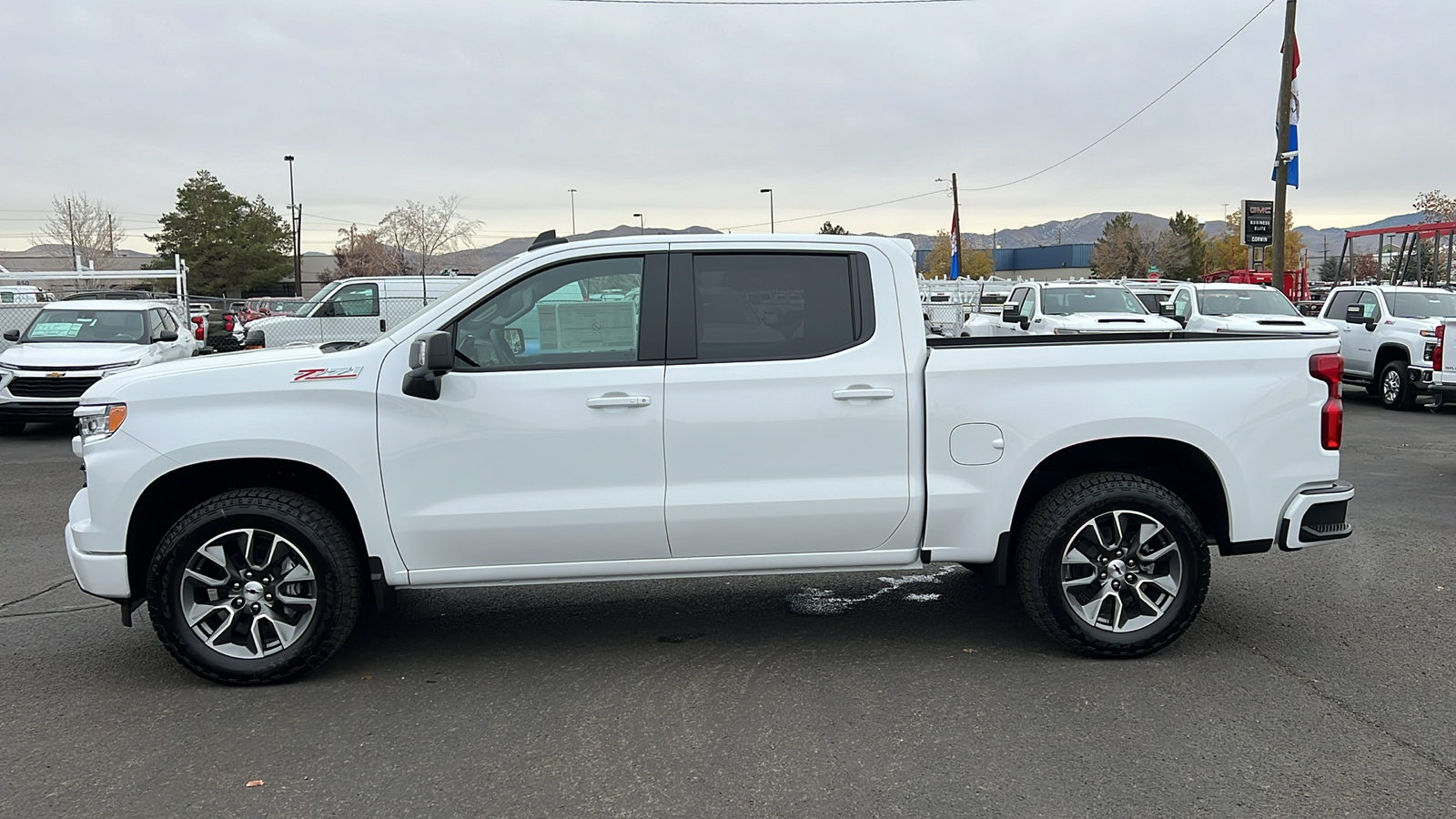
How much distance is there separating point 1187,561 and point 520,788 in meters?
2.98

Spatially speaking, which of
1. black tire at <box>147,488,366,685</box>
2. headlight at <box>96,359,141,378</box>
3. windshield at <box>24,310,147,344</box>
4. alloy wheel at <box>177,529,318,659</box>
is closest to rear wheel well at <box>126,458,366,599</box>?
black tire at <box>147,488,366,685</box>

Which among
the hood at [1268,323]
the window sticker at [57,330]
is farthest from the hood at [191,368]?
the hood at [1268,323]

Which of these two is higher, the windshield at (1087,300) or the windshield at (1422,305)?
the windshield at (1087,300)

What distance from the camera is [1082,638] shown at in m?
4.73

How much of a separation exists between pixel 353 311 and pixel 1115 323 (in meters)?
12.9

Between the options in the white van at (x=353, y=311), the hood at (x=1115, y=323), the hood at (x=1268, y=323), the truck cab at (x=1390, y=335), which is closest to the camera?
the truck cab at (x=1390, y=335)

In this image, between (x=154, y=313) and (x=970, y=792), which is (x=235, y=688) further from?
(x=154, y=313)

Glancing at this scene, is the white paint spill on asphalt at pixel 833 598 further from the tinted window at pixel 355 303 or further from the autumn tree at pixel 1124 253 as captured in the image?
the autumn tree at pixel 1124 253

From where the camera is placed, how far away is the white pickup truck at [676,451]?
176 inches

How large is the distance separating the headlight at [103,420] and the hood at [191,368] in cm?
4

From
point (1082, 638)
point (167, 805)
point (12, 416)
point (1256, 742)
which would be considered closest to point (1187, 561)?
point (1082, 638)

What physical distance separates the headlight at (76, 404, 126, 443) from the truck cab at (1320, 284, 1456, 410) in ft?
49.8

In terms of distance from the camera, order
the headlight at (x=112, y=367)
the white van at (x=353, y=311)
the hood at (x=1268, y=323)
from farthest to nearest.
A: the white van at (x=353, y=311)
the hood at (x=1268, y=323)
the headlight at (x=112, y=367)

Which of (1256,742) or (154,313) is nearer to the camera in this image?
(1256,742)
